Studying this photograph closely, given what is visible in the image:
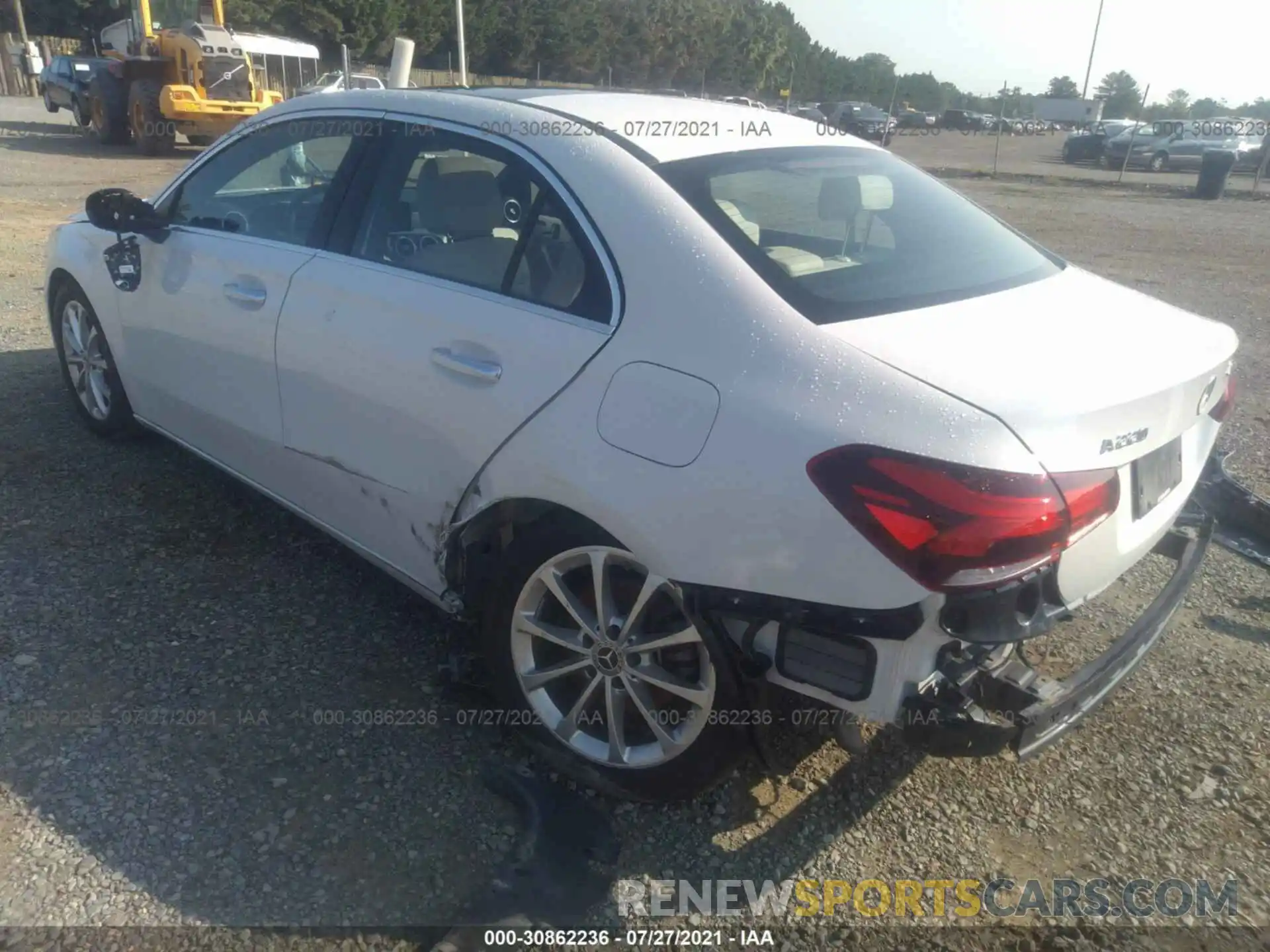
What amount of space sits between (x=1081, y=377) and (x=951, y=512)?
52cm

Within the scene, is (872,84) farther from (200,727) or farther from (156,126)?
(200,727)

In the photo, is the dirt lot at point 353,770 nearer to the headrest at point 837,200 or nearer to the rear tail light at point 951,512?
the rear tail light at point 951,512

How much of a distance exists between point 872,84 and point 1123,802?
7621 cm

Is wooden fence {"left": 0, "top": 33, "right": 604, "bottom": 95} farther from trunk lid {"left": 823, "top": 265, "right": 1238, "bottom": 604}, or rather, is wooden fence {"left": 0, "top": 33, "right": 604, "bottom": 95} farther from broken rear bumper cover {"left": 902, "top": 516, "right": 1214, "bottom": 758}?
broken rear bumper cover {"left": 902, "top": 516, "right": 1214, "bottom": 758}

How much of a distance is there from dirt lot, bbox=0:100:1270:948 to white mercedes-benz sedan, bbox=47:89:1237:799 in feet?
1.04

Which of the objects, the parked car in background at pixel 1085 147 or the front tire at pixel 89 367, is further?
the parked car in background at pixel 1085 147

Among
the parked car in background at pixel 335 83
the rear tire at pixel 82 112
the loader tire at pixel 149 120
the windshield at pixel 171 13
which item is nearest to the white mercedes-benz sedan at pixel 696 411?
the loader tire at pixel 149 120

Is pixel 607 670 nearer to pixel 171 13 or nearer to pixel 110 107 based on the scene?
pixel 110 107

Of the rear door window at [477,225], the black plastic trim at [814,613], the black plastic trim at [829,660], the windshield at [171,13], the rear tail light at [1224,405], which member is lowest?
the black plastic trim at [829,660]

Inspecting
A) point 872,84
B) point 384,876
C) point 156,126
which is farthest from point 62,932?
point 872,84

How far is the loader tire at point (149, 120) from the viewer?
18703mm

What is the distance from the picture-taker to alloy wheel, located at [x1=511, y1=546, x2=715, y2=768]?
2.42 meters

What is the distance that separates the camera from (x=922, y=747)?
7.03 feet

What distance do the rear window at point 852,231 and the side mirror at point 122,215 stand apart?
7.83 feet
